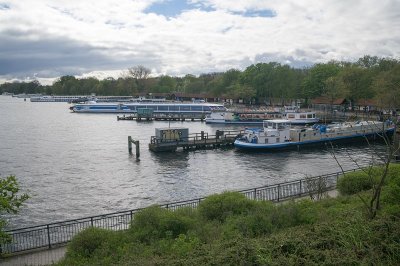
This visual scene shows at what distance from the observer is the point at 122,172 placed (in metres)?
43.2

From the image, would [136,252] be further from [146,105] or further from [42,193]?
[146,105]

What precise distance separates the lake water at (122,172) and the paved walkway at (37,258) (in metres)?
9.67

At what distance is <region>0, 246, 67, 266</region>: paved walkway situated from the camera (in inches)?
625

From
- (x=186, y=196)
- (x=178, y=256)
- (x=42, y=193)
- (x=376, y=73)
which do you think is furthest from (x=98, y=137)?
(x=376, y=73)

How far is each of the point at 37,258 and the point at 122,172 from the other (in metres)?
26.9

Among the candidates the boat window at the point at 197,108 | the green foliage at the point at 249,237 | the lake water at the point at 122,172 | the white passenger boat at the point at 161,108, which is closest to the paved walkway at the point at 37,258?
the green foliage at the point at 249,237

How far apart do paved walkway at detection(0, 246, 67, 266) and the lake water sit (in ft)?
31.7

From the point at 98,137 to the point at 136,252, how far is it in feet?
203

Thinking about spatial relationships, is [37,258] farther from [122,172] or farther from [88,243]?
[122,172]

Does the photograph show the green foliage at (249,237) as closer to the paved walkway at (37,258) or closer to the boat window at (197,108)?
the paved walkway at (37,258)

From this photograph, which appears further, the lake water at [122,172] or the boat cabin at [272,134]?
the boat cabin at [272,134]

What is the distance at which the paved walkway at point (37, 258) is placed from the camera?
15.9 meters

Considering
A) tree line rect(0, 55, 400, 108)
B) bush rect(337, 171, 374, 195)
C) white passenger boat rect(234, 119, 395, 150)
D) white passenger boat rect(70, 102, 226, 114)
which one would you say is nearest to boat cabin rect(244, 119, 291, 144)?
white passenger boat rect(234, 119, 395, 150)

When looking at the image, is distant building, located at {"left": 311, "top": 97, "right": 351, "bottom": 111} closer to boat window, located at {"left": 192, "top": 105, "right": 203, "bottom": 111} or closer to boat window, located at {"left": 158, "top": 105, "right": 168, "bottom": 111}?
boat window, located at {"left": 192, "top": 105, "right": 203, "bottom": 111}
